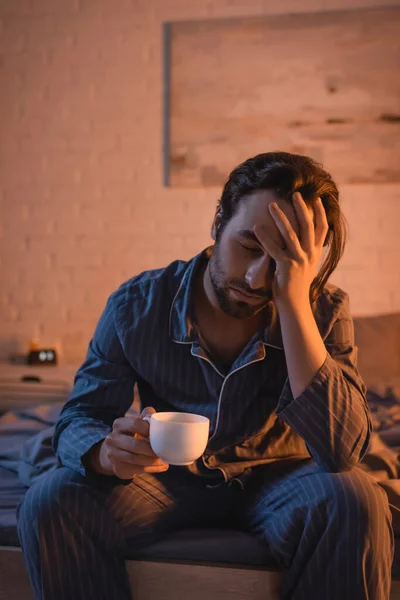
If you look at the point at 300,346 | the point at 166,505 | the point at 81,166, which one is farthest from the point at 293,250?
the point at 81,166

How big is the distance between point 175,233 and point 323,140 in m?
0.84

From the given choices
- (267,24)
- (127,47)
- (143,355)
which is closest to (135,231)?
(127,47)

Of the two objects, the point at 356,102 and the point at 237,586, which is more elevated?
the point at 356,102

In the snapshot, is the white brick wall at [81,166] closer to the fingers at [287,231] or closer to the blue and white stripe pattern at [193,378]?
the blue and white stripe pattern at [193,378]

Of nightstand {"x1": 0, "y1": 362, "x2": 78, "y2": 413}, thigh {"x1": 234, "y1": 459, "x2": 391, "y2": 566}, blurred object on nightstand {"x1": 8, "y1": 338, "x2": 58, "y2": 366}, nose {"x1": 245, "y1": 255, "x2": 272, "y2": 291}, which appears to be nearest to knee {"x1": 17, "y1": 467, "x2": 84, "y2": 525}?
thigh {"x1": 234, "y1": 459, "x2": 391, "y2": 566}

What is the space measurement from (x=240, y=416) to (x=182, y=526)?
0.24m

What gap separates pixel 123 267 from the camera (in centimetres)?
335

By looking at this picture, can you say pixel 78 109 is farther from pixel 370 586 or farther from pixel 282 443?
pixel 370 586

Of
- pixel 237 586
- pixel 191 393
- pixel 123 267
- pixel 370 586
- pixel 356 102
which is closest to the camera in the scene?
pixel 370 586

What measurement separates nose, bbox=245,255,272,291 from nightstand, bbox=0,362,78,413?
68.1 inches

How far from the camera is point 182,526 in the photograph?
1300 millimetres

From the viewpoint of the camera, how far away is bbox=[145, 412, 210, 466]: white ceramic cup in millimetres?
973

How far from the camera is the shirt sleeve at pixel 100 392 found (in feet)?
4.18

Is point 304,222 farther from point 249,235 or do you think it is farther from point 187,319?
point 187,319
